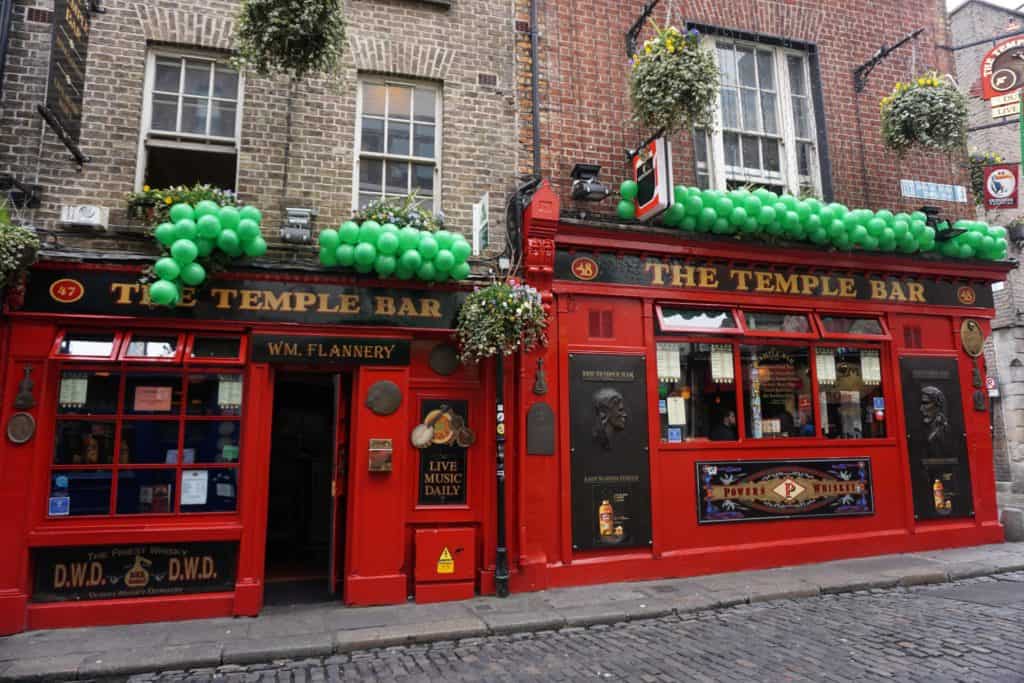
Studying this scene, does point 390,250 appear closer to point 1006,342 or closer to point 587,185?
point 587,185

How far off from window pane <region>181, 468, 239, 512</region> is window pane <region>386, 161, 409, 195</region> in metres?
3.94

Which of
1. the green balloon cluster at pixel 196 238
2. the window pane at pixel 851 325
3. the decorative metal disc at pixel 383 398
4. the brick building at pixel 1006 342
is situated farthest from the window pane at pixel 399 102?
the brick building at pixel 1006 342

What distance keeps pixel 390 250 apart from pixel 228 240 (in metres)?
1.65

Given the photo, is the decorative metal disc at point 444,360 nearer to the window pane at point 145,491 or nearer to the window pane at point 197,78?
the window pane at point 145,491

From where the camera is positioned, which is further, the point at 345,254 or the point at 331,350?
the point at 331,350

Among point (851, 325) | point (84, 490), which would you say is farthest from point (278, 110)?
point (851, 325)

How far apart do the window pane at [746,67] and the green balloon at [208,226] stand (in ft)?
26.5

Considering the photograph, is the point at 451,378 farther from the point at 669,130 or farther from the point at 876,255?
the point at 876,255

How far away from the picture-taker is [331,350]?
7.57 m

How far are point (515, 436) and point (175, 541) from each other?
3912mm

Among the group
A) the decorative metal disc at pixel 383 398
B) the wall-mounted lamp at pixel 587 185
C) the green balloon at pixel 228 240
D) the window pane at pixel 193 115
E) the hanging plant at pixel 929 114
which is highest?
the hanging plant at pixel 929 114

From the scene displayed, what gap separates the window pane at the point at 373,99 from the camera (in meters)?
8.56

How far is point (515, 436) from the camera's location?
8.10 meters

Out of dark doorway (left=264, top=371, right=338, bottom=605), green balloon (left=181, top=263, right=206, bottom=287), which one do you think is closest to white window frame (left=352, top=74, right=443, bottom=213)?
green balloon (left=181, top=263, right=206, bottom=287)
